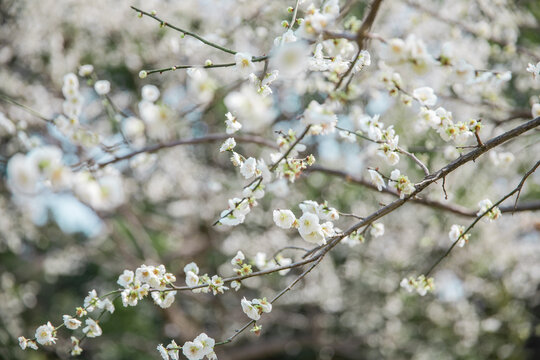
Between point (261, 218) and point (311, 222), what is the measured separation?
379cm

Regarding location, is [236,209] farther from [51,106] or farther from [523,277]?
[523,277]

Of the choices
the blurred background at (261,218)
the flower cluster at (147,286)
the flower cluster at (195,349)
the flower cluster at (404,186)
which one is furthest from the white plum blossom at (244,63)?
the blurred background at (261,218)

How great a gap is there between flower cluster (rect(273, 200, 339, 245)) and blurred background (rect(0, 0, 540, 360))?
2.00 metres

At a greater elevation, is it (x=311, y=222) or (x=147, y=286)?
(x=311, y=222)

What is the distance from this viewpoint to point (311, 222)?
3.99 feet

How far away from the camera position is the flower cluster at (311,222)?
3.99 ft

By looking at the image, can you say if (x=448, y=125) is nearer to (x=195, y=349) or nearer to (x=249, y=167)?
(x=249, y=167)

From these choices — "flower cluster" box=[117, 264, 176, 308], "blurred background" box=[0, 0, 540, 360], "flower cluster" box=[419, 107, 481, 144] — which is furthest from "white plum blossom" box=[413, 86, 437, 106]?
"blurred background" box=[0, 0, 540, 360]

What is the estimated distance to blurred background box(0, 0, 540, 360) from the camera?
11.6ft

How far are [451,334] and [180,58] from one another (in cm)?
415

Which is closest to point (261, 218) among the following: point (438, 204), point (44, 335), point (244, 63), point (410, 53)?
point (438, 204)

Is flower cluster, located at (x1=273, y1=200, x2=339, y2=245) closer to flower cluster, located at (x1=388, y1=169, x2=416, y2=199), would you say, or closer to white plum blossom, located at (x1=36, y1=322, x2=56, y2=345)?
flower cluster, located at (x1=388, y1=169, x2=416, y2=199)

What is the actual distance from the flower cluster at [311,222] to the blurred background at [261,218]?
2.00m

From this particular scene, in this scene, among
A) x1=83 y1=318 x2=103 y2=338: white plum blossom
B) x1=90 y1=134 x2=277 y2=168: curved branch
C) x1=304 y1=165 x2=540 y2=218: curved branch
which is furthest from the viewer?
x1=90 y1=134 x2=277 y2=168: curved branch
